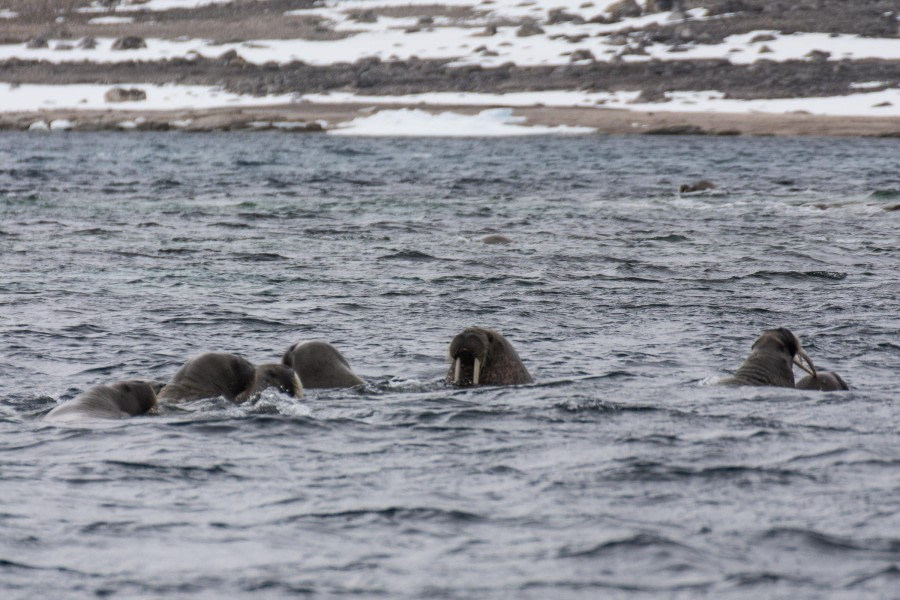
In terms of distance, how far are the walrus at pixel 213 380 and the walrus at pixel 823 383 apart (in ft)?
14.2

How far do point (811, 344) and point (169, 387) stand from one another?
248 inches

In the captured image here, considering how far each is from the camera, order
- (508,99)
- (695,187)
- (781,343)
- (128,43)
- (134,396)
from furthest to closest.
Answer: (128,43) < (508,99) < (695,187) < (781,343) < (134,396)

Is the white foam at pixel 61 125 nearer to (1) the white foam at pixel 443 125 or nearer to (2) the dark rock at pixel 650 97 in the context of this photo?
(1) the white foam at pixel 443 125

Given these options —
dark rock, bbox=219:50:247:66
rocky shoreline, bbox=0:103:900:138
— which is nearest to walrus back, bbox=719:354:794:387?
rocky shoreline, bbox=0:103:900:138

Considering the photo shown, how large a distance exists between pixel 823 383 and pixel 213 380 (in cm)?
476

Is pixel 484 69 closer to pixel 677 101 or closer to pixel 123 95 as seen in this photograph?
pixel 677 101

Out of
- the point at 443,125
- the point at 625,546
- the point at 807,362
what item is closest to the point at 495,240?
the point at 807,362

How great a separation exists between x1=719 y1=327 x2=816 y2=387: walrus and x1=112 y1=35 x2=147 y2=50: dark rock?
132711 millimetres

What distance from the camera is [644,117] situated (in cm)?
8925

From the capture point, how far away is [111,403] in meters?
9.39

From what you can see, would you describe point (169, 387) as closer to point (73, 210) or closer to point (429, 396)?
point (429, 396)

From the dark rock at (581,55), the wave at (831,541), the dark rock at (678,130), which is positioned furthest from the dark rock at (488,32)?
the wave at (831,541)

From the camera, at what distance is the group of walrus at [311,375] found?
31.1 feet

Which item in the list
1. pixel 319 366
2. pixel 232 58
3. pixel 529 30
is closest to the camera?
pixel 319 366
